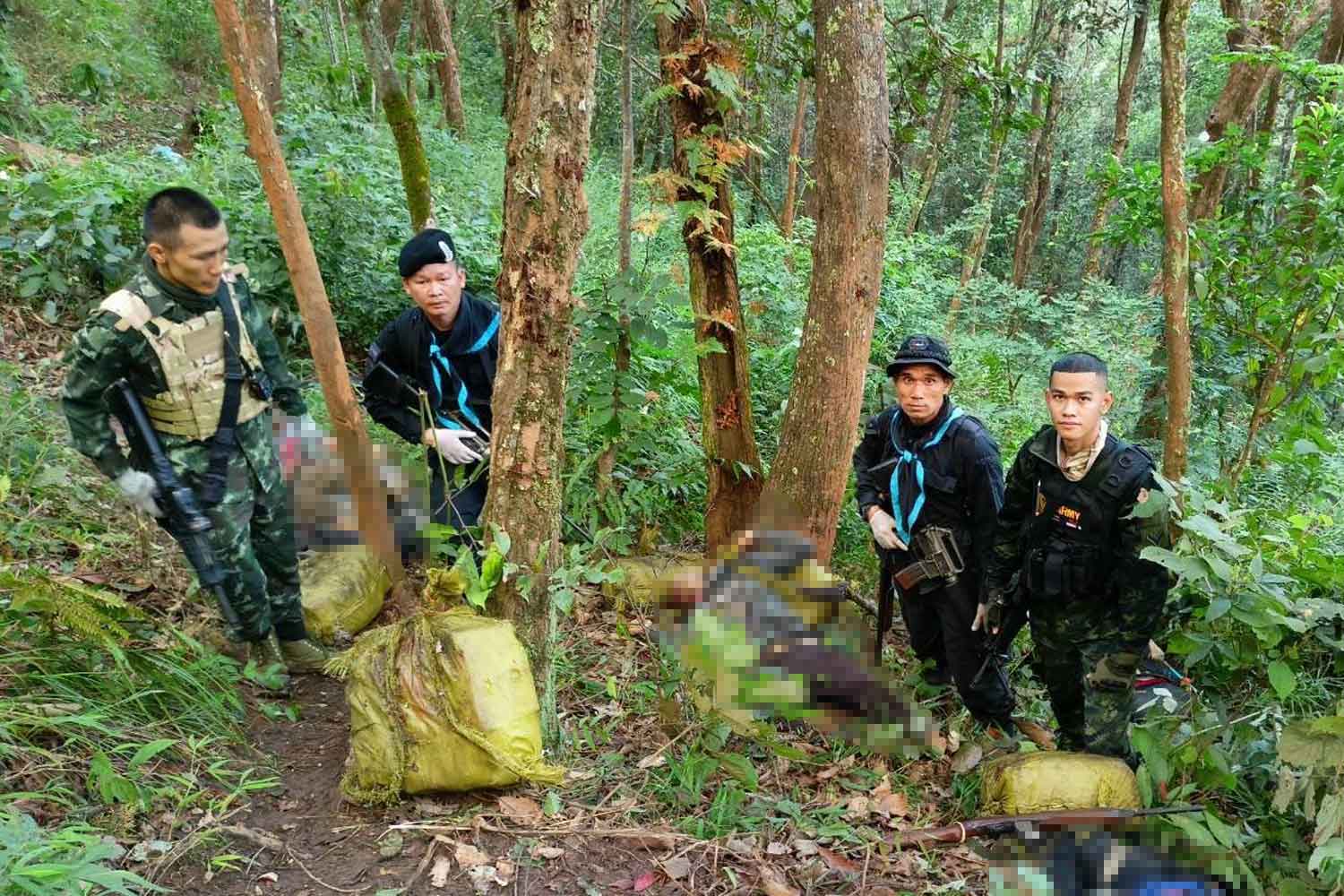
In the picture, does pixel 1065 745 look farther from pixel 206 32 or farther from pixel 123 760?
pixel 206 32

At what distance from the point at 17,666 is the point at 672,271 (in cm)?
410

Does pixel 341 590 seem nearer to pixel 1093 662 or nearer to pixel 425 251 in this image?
pixel 425 251

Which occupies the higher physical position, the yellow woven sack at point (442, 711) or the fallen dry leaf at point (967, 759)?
the yellow woven sack at point (442, 711)

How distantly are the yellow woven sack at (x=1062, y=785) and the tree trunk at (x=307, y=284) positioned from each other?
320 centimetres

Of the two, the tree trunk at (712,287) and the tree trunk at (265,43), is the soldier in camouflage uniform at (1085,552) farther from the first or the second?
the tree trunk at (265,43)

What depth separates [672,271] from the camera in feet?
18.3

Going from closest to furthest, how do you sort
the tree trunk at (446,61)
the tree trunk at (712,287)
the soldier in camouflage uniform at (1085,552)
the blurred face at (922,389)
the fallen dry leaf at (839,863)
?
the fallen dry leaf at (839,863) → the soldier in camouflage uniform at (1085,552) → the blurred face at (922,389) → the tree trunk at (712,287) → the tree trunk at (446,61)

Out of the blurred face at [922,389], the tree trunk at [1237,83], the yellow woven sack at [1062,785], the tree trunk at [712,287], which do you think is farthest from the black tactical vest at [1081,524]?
the tree trunk at [1237,83]

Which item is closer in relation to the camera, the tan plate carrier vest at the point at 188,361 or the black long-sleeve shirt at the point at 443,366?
the tan plate carrier vest at the point at 188,361

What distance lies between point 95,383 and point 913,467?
139 inches

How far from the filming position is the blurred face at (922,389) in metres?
3.82

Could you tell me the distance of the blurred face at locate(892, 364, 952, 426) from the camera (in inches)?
150

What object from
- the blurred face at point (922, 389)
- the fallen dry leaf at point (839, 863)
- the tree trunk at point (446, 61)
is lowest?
the fallen dry leaf at point (839, 863)

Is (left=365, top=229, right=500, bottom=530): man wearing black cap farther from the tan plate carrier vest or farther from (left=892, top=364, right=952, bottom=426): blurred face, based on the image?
(left=892, top=364, right=952, bottom=426): blurred face
